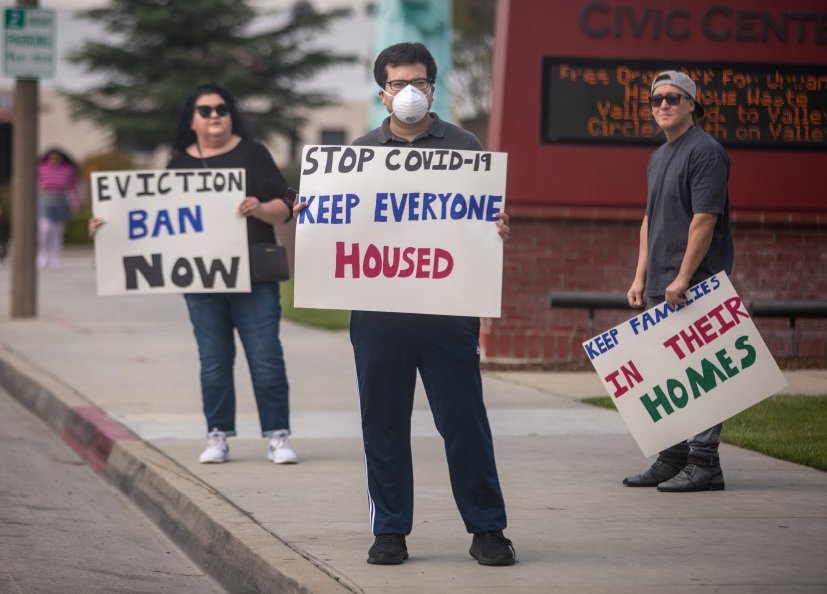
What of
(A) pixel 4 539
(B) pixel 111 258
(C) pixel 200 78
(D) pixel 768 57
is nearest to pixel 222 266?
(B) pixel 111 258

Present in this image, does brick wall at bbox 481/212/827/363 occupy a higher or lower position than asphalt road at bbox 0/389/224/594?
higher

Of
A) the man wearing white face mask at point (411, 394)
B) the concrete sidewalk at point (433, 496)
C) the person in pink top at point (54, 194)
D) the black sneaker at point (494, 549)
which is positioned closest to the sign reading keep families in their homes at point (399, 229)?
the man wearing white face mask at point (411, 394)

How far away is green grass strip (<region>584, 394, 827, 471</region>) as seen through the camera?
8.92 meters

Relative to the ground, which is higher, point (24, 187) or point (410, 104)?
point (410, 104)

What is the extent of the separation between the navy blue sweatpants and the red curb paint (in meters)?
3.81

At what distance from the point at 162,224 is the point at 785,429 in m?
3.88

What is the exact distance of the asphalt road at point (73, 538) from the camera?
6.66 metres

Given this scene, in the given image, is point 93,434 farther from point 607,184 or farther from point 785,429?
point 607,184

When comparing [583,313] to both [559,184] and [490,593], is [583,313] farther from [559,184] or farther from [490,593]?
[490,593]

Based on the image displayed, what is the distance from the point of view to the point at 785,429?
9.88m

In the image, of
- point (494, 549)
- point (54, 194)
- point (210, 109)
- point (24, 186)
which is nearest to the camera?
point (494, 549)

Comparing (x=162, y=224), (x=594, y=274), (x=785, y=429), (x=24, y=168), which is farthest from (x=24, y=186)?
(x=785, y=429)

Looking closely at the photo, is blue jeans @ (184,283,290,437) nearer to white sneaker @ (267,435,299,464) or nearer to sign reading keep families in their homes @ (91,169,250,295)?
white sneaker @ (267,435,299,464)

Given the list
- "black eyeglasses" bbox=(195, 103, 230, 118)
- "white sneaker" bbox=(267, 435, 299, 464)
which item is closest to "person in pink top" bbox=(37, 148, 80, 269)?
"black eyeglasses" bbox=(195, 103, 230, 118)
